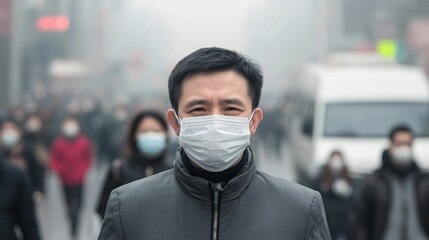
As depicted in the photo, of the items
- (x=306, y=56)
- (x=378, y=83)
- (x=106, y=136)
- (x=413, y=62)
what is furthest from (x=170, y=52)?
A: (x=378, y=83)

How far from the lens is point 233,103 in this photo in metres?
3.05

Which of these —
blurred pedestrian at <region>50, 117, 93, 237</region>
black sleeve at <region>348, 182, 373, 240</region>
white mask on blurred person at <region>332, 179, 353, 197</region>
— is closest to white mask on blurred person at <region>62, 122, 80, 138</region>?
blurred pedestrian at <region>50, 117, 93, 237</region>

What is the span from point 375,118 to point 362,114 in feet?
0.64

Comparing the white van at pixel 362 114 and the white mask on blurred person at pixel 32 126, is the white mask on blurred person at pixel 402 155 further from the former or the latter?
the white mask on blurred person at pixel 32 126

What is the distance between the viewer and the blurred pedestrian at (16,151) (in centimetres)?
1237

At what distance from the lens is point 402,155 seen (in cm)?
720

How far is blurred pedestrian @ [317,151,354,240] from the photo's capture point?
9844 millimetres

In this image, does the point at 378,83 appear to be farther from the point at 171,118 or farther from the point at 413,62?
the point at 413,62

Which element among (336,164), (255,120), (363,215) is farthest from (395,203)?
(255,120)

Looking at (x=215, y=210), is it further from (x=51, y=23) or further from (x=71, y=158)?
(x=51, y=23)

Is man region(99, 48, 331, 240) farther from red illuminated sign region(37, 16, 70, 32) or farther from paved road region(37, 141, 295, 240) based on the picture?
red illuminated sign region(37, 16, 70, 32)

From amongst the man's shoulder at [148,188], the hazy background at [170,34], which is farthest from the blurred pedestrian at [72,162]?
the hazy background at [170,34]

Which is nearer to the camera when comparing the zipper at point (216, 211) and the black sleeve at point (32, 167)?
the zipper at point (216, 211)

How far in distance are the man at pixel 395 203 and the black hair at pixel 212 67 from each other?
162 inches
